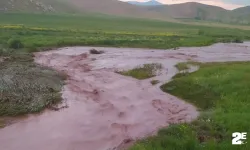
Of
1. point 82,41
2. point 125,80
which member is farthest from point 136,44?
point 125,80

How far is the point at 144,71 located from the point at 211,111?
1380 centimetres

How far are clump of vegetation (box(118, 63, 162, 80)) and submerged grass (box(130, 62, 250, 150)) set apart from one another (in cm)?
474

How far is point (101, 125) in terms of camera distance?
18.5 m

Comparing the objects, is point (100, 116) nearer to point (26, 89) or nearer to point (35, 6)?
point (26, 89)

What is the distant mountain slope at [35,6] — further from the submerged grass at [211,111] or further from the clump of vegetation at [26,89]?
the submerged grass at [211,111]

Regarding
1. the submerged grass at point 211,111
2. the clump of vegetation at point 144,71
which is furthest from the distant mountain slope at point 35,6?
the submerged grass at point 211,111

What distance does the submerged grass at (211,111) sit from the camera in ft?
45.8

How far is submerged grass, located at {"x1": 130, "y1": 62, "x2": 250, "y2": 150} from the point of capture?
14.0m

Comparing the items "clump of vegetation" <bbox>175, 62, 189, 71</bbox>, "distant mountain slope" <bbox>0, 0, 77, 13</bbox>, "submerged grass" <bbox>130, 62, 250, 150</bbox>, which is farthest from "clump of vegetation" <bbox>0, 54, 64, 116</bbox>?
"distant mountain slope" <bbox>0, 0, 77, 13</bbox>

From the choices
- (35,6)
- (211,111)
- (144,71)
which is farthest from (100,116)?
(35,6)

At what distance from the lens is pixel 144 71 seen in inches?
1277

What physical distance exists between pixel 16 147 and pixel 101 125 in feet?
14.2

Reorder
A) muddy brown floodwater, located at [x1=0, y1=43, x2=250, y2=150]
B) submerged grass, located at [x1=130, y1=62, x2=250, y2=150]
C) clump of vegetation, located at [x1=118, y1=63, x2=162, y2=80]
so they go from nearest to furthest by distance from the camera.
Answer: submerged grass, located at [x1=130, y1=62, x2=250, y2=150] < muddy brown floodwater, located at [x1=0, y1=43, x2=250, y2=150] < clump of vegetation, located at [x1=118, y1=63, x2=162, y2=80]

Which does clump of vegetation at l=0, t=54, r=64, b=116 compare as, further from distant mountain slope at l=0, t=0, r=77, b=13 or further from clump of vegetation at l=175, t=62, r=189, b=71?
distant mountain slope at l=0, t=0, r=77, b=13
